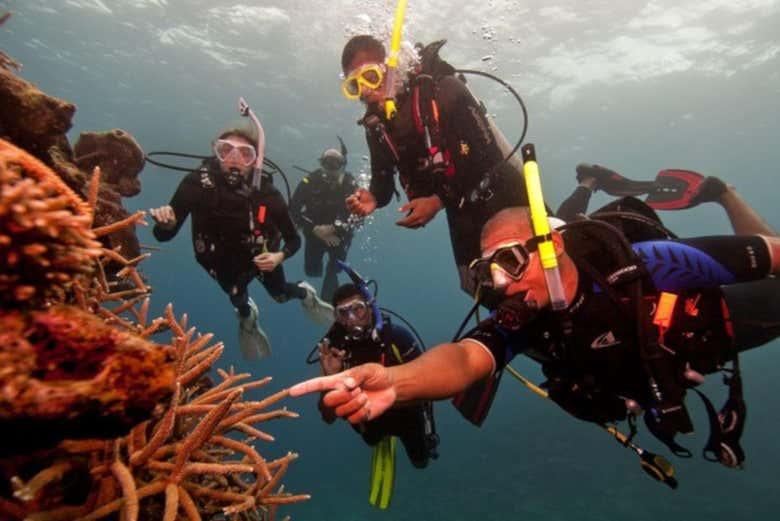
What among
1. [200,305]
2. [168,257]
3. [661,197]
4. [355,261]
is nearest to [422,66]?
[661,197]

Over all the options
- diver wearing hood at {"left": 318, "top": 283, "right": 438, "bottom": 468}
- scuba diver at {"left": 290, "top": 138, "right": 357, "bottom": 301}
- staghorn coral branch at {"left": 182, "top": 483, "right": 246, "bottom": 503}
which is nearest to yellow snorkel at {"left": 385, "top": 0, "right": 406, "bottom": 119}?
diver wearing hood at {"left": 318, "top": 283, "right": 438, "bottom": 468}

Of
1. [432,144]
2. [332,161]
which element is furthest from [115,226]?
[332,161]

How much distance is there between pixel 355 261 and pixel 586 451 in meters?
67.1

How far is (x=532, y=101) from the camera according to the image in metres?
27.2

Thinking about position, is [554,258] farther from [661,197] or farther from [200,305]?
[200,305]

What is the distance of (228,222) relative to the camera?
22.6ft

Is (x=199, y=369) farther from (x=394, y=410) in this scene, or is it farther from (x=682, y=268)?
(x=394, y=410)

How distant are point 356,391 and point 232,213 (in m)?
5.40

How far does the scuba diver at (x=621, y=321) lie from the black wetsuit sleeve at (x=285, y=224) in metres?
4.36

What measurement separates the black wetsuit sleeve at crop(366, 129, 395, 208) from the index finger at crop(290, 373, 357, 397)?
13.5 ft

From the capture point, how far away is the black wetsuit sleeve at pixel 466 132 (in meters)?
5.18

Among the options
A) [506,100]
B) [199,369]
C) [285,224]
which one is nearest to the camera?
[199,369]

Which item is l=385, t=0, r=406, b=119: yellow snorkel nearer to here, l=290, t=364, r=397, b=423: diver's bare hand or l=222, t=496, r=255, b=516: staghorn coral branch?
l=290, t=364, r=397, b=423: diver's bare hand

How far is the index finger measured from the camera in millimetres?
2039
